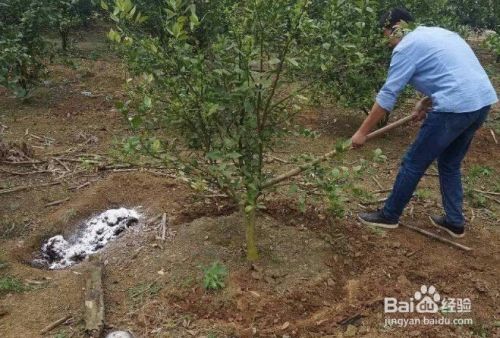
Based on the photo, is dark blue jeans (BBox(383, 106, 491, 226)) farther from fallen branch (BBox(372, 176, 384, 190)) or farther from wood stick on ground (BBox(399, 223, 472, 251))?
fallen branch (BBox(372, 176, 384, 190))

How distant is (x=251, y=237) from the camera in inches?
141

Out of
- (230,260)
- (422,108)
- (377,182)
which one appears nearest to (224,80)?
(230,260)

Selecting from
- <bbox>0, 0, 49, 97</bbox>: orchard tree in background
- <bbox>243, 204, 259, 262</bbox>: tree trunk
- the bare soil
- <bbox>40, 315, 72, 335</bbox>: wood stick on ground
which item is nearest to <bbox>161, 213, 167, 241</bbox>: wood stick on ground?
the bare soil

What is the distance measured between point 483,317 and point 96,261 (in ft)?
9.12

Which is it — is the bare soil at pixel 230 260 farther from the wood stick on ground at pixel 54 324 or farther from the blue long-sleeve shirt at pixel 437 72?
the blue long-sleeve shirt at pixel 437 72

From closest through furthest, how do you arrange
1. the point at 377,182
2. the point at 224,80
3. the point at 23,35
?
the point at 224,80 < the point at 377,182 < the point at 23,35

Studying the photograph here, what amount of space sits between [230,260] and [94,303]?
1000 millimetres

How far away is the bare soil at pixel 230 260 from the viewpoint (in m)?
3.13

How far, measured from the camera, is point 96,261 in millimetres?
3762

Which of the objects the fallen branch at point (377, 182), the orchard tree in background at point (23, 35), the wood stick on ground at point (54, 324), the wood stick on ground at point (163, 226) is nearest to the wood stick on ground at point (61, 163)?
the orchard tree in background at point (23, 35)

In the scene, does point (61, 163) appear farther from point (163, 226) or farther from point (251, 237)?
point (251, 237)

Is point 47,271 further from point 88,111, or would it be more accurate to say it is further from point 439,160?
point 88,111

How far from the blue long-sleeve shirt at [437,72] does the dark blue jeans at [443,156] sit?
0.11 meters

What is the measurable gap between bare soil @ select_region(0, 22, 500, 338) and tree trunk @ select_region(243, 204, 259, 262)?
0.24 feet
